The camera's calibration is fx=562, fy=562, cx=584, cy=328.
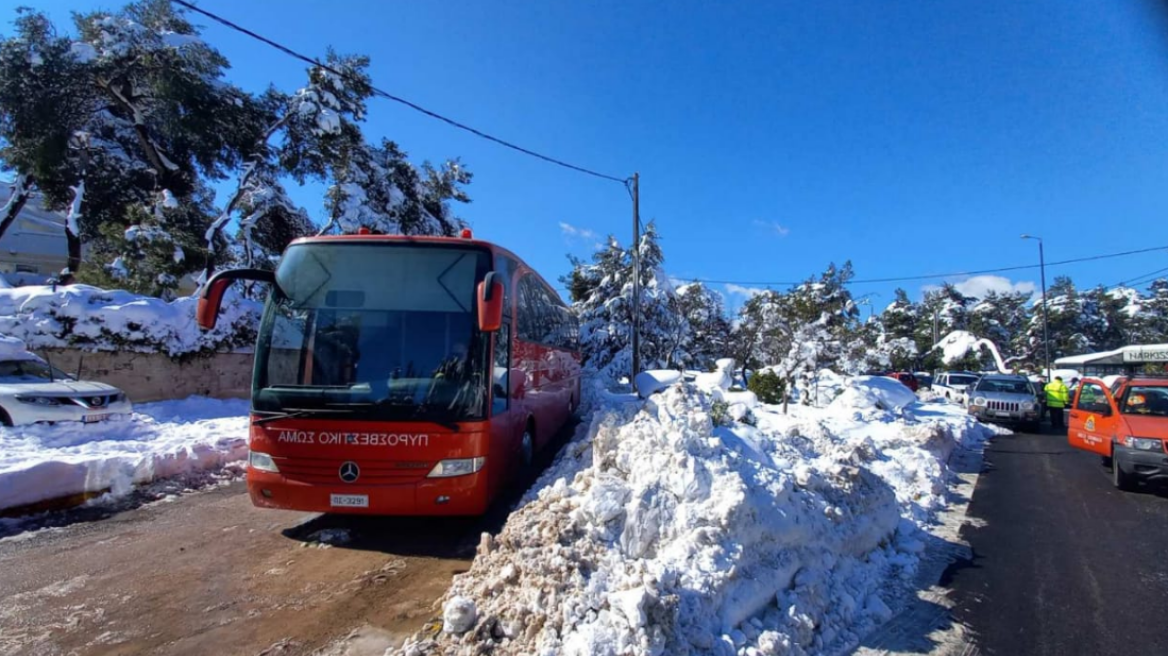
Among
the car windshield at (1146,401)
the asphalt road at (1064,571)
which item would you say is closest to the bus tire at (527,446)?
the asphalt road at (1064,571)

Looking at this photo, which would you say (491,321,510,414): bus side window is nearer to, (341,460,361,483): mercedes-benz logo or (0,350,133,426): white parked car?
(341,460,361,483): mercedes-benz logo

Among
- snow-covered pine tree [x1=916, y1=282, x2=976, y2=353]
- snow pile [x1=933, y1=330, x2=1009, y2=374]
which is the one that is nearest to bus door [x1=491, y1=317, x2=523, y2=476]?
snow pile [x1=933, y1=330, x2=1009, y2=374]

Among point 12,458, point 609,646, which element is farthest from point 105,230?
point 609,646

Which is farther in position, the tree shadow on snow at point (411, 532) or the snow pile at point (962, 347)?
the snow pile at point (962, 347)

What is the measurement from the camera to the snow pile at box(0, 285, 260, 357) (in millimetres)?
12805

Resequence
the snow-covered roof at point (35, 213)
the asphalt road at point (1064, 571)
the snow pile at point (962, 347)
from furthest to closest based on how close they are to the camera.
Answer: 1. the snow pile at point (962, 347)
2. the snow-covered roof at point (35, 213)
3. the asphalt road at point (1064, 571)

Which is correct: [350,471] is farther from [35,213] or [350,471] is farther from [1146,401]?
[35,213]

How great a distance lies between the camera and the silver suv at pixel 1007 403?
17688 mm

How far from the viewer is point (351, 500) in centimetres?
546

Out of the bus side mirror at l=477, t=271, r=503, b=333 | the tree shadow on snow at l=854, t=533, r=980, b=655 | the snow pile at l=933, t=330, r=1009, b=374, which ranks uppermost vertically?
the snow pile at l=933, t=330, r=1009, b=374

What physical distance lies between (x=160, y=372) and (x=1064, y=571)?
18.1 m

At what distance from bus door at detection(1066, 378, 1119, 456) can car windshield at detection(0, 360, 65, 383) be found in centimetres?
1844

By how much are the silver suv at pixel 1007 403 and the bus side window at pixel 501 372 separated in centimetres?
1836

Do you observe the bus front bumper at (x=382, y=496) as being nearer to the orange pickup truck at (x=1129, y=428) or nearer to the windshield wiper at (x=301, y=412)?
the windshield wiper at (x=301, y=412)
